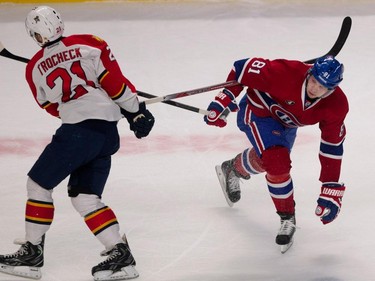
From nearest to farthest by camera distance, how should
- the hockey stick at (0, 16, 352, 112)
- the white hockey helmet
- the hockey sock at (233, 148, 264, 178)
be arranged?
the white hockey helmet
the hockey stick at (0, 16, 352, 112)
the hockey sock at (233, 148, 264, 178)

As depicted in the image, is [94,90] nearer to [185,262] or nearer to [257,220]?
[185,262]

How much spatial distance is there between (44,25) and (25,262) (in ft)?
2.69

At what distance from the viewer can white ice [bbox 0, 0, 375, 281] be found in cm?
362

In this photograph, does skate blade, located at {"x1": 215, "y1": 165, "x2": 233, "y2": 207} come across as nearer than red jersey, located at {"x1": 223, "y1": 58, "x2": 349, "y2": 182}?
No

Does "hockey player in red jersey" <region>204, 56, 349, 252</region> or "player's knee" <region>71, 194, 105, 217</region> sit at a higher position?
"hockey player in red jersey" <region>204, 56, 349, 252</region>

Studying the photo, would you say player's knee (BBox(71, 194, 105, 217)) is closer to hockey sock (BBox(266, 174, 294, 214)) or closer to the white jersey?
the white jersey

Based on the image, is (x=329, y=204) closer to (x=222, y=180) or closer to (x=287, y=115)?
(x=287, y=115)

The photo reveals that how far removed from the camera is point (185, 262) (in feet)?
11.8

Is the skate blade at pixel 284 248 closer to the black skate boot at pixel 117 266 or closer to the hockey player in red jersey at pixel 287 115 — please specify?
the hockey player in red jersey at pixel 287 115

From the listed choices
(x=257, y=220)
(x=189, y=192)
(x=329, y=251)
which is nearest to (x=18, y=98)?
(x=189, y=192)

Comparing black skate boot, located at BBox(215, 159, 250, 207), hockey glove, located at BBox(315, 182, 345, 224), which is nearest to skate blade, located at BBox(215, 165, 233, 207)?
black skate boot, located at BBox(215, 159, 250, 207)

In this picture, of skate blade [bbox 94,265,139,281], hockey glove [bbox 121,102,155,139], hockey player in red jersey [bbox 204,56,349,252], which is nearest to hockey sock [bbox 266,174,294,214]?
hockey player in red jersey [bbox 204,56,349,252]

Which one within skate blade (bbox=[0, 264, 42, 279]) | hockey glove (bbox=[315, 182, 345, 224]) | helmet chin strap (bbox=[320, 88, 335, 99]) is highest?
helmet chin strap (bbox=[320, 88, 335, 99])

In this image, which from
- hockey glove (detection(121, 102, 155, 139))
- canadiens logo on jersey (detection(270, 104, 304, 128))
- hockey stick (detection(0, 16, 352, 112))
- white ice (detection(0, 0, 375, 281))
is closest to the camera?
hockey glove (detection(121, 102, 155, 139))
